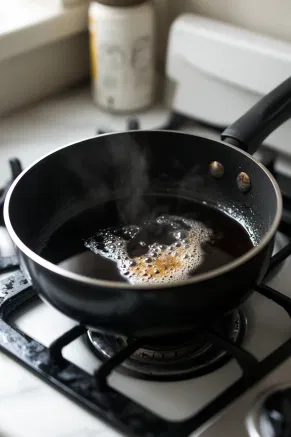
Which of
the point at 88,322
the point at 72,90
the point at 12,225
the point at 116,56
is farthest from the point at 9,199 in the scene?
the point at 72,90

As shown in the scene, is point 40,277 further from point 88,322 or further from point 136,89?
point 136,89

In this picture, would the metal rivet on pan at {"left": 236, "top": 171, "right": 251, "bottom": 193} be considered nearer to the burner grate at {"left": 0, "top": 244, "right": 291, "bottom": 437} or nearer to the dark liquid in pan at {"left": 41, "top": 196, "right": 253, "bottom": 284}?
the dark liquid in pan at {"left": 41, "top": 196, "right": 253, "bottom": 284}

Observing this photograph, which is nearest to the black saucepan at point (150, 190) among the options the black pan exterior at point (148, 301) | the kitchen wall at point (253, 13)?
the black pan exterior at point (148, 301)

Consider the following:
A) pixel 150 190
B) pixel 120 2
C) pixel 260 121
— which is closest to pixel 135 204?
pixel 150 190

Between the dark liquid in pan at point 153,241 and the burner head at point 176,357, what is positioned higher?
the dark liquid in pan at point 153,241

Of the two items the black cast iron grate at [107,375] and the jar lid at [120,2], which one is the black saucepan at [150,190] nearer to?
the black cast iron grate at [107,375]

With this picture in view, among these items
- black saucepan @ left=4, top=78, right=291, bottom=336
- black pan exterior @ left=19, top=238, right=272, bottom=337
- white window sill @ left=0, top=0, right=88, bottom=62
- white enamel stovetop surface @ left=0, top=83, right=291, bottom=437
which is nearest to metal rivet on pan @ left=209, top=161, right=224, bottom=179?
black saucepan @ left=4, top=78, right=291, bottom=336
